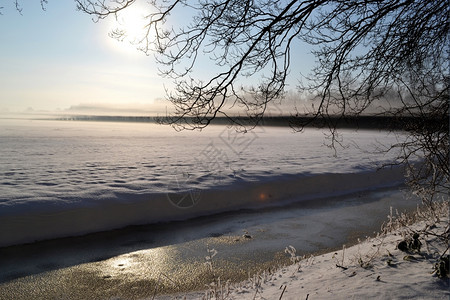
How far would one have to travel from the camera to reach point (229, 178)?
10.6m

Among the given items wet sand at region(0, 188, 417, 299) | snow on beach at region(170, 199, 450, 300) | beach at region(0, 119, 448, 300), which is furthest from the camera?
beach at region(0, 119, 448, 300)

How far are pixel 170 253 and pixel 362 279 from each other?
3.44 metres

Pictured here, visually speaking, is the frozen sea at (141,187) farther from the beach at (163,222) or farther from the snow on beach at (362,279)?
the snow on beach at (362,279)

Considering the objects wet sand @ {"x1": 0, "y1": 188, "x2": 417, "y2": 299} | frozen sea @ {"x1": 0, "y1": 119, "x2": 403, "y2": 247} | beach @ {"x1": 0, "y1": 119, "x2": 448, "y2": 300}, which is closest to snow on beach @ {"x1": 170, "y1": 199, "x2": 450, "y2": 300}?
beach @ {"x1": 0, "y1": 119, "x2": 448, "y2": 300}

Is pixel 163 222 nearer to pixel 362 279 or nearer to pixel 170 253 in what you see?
pixel 170 253

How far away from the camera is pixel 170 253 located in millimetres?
5711

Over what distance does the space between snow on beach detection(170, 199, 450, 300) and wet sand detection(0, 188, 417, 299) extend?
75cm

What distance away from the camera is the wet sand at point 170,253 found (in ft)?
14.7

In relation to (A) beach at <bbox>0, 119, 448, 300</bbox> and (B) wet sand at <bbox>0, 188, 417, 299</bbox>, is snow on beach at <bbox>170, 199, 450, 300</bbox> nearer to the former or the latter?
(A) beach at <bbox>0, 119, 448, 300</bbox>

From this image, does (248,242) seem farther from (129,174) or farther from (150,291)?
(129,174)

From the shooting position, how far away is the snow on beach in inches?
115

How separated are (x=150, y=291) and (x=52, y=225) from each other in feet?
11.1

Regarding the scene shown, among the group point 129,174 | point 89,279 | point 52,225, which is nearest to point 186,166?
point 129,174

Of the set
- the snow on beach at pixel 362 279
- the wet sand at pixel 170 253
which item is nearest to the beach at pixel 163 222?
the wet sand at pixel 170 253
